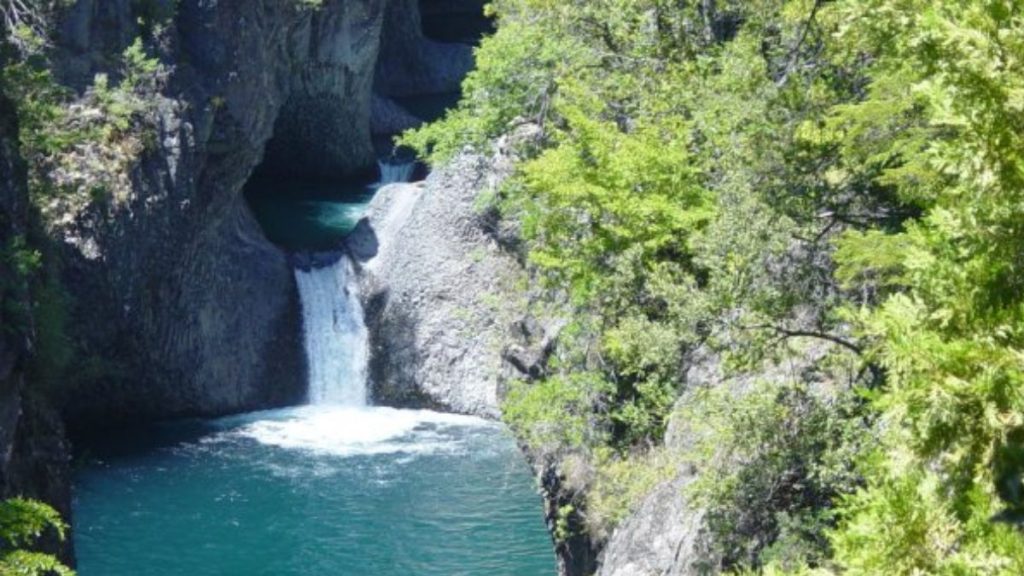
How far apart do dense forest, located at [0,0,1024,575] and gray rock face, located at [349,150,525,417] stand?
4.48 metres

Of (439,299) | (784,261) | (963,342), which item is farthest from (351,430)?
(963,342)

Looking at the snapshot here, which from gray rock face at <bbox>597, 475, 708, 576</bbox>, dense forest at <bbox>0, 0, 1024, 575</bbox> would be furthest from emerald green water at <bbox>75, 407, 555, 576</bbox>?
gray rock face at <bbox>597, 475, 708, 576</bbox>

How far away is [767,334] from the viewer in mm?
11703

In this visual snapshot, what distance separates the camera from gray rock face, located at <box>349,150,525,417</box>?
29.0 metres

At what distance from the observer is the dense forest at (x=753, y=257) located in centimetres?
625

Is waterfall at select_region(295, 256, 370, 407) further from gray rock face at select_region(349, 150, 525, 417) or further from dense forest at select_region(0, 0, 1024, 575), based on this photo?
dense forest at select_region(0, 0, 1024, 575)

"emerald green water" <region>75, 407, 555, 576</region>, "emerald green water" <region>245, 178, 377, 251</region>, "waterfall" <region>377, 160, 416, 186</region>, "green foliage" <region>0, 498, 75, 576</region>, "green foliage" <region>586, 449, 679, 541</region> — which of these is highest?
"waterfall" <region>377, 160, 416, 186</region>

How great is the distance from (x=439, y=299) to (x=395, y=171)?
12.8 meters

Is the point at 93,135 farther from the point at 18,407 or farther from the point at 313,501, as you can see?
the point at 18,407

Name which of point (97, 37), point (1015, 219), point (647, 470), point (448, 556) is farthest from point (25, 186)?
point (1015, 219)

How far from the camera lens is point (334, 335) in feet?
101

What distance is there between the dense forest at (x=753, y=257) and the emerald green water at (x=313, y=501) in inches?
98.6

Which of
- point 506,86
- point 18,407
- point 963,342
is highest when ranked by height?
point 506,86

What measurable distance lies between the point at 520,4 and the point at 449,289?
9.26 meters
